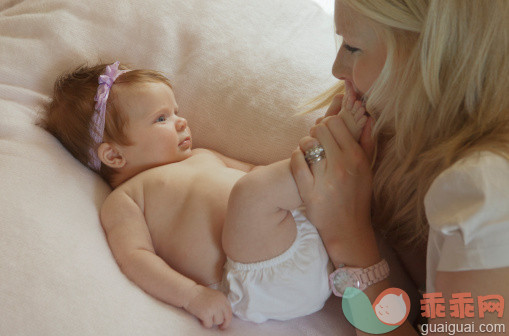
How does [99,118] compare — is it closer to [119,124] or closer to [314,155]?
[119,124]

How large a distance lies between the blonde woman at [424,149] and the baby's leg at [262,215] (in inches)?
1.5

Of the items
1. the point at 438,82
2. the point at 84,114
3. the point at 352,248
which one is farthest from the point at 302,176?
the point at 84,114

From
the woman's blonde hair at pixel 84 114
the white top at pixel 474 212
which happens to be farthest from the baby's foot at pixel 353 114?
the woman's blonde hair at pixel 84 114

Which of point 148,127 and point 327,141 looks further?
point 148,127

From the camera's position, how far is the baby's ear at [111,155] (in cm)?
133

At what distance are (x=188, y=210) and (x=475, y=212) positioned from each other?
0.65 meters

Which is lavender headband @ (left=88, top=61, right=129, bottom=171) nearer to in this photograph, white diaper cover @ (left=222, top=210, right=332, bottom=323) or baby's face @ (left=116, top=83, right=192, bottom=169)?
baby's face @ (left=116, top=83, right=192, bottom=169)

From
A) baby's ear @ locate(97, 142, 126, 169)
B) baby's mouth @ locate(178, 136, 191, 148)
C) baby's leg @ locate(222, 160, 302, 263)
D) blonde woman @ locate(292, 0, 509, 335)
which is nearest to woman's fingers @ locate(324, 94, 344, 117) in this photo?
blonde woman @ locate(292, 0, 509, 335)

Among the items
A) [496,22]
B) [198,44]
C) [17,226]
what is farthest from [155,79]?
[496,22]

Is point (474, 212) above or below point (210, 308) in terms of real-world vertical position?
above

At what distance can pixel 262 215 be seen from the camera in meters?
0.98

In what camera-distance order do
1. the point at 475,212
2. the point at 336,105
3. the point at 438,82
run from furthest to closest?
the point at 336,105 → the point at 438,82 → the point at 475,212

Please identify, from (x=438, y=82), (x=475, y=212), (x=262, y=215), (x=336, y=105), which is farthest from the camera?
(x=336, y=105)

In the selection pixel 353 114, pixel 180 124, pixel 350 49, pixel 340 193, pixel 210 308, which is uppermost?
pixel 350 49
